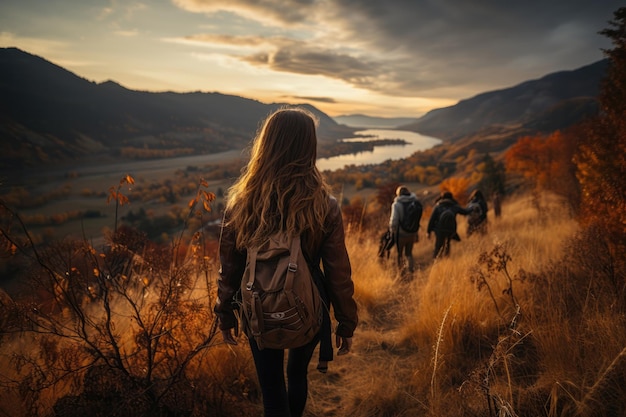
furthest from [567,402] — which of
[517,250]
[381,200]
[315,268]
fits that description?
[381,200]

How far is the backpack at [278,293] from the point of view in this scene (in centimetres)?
135

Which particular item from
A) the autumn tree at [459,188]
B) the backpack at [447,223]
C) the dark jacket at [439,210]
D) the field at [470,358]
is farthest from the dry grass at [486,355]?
the autumn tree at [459,188]

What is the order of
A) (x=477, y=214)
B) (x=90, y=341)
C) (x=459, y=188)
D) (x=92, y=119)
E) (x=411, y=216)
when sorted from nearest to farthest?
(x=90, y=341)
(x=411, y=216)
(x=477, y=214)
(x=459, y=188)
(x=92, y=119)

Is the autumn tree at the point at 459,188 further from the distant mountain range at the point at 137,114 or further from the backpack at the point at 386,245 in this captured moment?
the backpack at the point at 386,245

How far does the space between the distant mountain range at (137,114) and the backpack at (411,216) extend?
2231 mm

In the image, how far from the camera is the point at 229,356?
2.52m

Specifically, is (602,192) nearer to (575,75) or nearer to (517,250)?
(517,250)

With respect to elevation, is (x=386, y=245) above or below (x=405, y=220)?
below

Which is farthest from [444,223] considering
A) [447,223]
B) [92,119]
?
[92,119]

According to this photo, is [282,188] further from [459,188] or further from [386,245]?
[459,188]

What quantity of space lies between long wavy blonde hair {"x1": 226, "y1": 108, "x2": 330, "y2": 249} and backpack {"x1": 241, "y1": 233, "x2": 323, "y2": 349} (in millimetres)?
84

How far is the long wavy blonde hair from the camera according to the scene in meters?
1.46

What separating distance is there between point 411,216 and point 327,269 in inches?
179

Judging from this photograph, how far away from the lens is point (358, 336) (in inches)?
132
